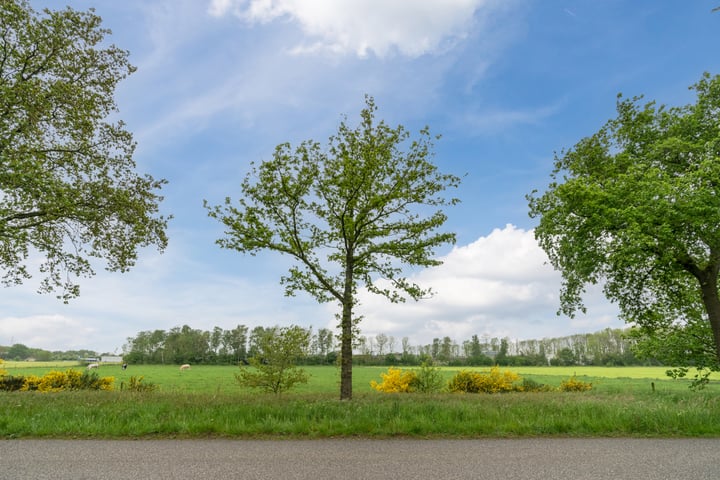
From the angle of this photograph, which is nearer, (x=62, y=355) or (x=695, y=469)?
(x=695, y=469)

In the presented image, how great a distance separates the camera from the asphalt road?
5.25 meters

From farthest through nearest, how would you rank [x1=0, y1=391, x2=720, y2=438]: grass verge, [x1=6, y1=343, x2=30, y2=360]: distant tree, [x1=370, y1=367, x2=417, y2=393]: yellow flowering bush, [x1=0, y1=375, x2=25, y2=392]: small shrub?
[x1=6, y1=343, x2=30, y2=360]: distant tree → [x1=370, y1=367, x2=417, y2=393]: yellow flowering bush → [x1=0, y1=375, x2=25, y2=392]: small shrub → [x1=0, y1=391, x2=720, y2=438]: grass verge

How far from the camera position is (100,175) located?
17.2 metres

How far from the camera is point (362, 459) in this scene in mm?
5887

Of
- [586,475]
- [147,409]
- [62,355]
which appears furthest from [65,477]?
[62,355]

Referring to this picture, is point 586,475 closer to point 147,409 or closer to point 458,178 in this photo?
point 147,409

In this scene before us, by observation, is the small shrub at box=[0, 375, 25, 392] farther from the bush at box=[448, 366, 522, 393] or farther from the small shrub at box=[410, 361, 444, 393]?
the bush at box=[448, 366, 522, 393]

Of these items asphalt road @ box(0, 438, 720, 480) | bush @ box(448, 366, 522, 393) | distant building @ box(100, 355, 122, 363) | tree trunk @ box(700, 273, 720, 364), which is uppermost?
tree trunk @ box(700, 273, 720, 364)

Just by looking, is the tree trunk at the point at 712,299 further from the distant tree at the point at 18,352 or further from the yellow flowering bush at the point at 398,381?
the distant tree at the point at 18,352

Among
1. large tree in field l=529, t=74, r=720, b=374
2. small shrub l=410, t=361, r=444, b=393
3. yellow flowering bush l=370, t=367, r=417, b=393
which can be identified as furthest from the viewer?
yellow flowering bush l=370, t=367, r=417, b=393

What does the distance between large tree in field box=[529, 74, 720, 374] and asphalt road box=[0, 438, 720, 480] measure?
377 inches

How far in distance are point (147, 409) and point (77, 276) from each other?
11.4m

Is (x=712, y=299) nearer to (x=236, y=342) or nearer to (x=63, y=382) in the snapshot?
(x=63, y=382)

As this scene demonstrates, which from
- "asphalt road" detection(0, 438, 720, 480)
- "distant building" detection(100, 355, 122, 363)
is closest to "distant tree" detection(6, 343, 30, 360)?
"distant building" detection(100, 355, 122, 363)
